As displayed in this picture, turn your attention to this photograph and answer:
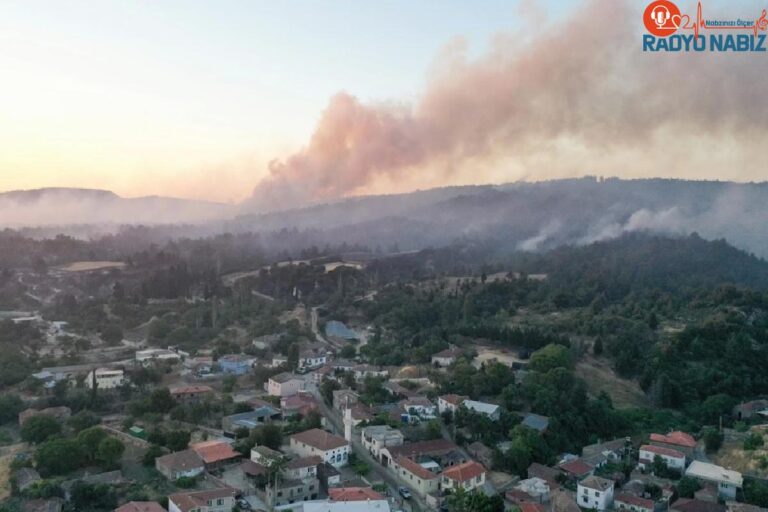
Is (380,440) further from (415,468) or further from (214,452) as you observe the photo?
(214,452)

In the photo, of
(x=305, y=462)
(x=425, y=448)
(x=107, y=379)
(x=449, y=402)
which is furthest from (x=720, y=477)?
(x=107, y=379)

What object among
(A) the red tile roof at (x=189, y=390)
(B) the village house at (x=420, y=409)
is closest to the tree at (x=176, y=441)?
(A) the red tile roof at (x=189, y=390)

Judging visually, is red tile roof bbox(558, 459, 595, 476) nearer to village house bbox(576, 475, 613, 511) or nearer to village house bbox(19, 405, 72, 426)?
village house bbox(576, 475, 613, 511)

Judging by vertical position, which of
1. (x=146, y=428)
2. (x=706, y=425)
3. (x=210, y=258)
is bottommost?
(x=706, y=425)

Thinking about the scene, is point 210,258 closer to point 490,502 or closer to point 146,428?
point 146,428

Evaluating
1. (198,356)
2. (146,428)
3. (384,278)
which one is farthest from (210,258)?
(146,428)
